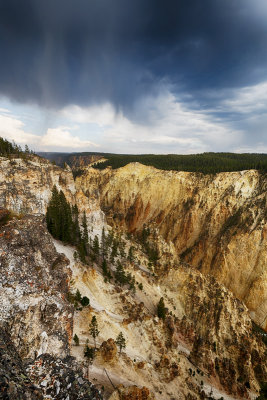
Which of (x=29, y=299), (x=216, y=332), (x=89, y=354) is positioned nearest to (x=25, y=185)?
(x=29, y=299)

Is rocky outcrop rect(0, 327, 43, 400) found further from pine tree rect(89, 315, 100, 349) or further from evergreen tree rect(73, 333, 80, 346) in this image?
pine tree rect(89, 315, 100, 349)

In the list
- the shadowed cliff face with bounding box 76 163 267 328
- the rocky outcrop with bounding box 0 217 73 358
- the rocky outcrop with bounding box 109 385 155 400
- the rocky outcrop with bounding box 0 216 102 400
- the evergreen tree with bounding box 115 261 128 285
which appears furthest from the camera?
the shadowed cliff face with bounding box 76 163 267 328

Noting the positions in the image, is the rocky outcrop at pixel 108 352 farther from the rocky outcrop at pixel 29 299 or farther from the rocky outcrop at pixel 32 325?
the rocky outcrop at pixel 29 299

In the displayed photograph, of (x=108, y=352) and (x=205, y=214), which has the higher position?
(x=205, y=214)

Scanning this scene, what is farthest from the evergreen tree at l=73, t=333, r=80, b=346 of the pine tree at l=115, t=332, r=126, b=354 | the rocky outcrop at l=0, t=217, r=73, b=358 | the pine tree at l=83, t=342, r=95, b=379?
the rocky outcrop at l=0, t=217, r=73, b=358

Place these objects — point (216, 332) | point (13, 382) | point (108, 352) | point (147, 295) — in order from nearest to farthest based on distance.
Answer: point (13, 382), point (108, 352), point (216, 332), point (147, 295)

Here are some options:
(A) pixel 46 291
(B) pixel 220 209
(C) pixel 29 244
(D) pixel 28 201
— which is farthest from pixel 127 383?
(B) pixel 220 209

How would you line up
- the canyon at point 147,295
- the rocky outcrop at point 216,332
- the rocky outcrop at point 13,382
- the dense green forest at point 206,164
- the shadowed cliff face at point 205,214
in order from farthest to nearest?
1. the dense green forest at point 206,164
2. the shadowed cliff face at point 205,214
3. the rocky outcrop at point 216,332
4. the canyon at point 147,295
5. the rocky outcrop at point 13,382

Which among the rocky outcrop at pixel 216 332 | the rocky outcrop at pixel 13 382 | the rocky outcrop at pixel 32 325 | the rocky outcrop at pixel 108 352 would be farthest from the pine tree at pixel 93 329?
the rocky outcrop at pixel 13 382

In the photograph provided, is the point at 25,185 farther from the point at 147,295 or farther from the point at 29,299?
the point at 29,299
